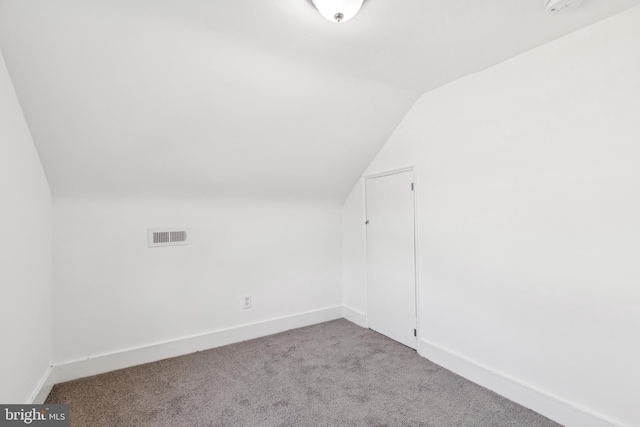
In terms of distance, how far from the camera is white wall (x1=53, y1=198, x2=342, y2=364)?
2258 millimetres

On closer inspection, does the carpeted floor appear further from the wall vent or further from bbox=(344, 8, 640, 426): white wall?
the wall vent

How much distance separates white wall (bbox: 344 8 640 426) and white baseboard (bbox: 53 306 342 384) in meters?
1.42

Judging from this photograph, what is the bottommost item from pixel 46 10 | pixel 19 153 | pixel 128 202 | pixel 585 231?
pixel 585 231

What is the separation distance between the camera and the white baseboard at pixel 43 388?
5.91 feet

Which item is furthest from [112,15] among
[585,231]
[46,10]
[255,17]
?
[585,231]

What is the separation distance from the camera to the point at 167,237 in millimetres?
2586

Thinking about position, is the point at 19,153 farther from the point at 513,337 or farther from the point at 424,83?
the point at 513,337

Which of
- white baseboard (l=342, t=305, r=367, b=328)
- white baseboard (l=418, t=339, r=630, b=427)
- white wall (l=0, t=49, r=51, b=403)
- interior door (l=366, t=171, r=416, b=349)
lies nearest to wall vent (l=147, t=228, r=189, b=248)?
white wall (l=0, t=49, r=51, b=403)

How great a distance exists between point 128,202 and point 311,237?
1807 millimetres

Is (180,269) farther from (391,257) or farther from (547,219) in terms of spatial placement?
(547,219)

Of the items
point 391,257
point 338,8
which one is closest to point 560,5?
point 338,8

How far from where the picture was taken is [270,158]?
105 inches

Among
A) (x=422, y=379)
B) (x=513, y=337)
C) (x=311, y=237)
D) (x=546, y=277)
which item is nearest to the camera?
(x=546, y=277)

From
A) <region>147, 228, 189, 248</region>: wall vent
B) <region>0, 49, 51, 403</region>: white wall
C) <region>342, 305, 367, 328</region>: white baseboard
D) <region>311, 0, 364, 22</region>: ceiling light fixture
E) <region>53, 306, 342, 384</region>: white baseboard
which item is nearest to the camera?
<region>311, 0, 364, 22</region>: ceiling light fixture
